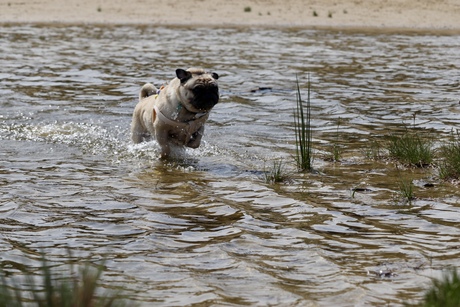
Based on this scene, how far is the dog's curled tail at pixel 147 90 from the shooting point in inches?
417

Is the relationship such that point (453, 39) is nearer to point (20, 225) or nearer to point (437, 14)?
point (437, 14)

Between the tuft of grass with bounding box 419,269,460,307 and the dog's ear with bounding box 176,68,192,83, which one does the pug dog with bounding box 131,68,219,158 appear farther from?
the tuft of grass with bounding box 419,269,460,307

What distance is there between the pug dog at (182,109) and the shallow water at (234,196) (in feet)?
0.94

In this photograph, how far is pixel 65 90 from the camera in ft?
49.1

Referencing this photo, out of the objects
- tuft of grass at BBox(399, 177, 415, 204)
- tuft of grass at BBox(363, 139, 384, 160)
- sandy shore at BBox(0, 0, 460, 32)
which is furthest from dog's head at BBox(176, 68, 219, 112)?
sandy shore at BBox(0, 0, 460, 32)

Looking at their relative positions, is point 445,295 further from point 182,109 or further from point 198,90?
point 182,109

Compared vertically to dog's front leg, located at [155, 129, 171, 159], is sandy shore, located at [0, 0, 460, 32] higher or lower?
higher

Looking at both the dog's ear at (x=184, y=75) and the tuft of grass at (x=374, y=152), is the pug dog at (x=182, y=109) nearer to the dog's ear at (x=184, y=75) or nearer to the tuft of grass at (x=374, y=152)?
the dog's ear at (x=184, y=75)

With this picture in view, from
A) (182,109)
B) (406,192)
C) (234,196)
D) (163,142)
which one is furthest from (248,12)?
(406,192)

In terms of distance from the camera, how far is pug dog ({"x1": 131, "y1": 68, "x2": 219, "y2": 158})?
877 cm

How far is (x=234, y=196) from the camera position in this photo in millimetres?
7438

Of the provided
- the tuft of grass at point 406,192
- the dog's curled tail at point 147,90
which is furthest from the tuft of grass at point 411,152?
the dog's curled tail at point 147,90

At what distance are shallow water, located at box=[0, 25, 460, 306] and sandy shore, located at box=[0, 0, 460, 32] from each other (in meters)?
16.6

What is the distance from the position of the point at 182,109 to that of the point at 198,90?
0.44 metres
